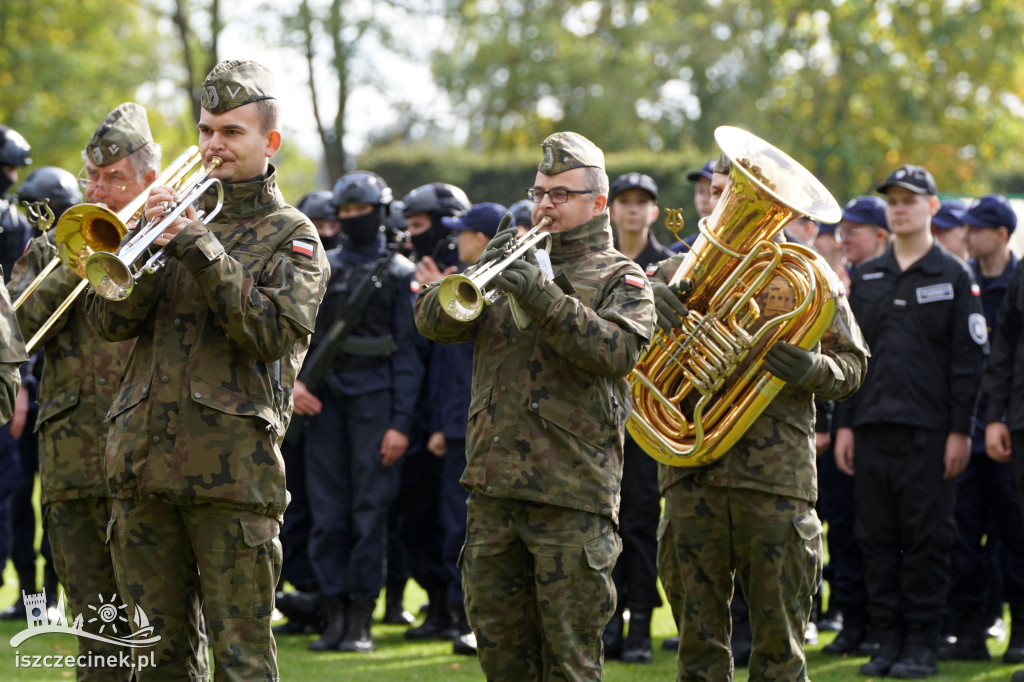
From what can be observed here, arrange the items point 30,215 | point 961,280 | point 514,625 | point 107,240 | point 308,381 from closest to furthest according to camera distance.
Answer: point 107,240 < point 514,625 < point 30,215 < point 961,280 < point 308,381

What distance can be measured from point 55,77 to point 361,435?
22545mm

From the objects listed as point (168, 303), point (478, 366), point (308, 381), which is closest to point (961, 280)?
point (478, 366)

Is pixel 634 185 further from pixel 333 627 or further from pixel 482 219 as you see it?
pixel 333 627

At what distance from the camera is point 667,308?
224 inches

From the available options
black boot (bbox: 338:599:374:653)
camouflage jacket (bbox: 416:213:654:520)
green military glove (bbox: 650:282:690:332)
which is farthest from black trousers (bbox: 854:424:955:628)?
black boot (bbox: 338:599:374:653)

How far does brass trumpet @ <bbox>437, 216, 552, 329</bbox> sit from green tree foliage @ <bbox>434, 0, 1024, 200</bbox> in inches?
810

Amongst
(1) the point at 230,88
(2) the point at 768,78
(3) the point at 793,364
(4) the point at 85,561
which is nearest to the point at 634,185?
(3) the point at 793,364

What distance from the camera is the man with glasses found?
4.88 meters

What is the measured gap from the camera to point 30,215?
6574 millimetres

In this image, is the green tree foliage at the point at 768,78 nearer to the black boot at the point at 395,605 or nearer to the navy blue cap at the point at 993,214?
the navy blue cap at the point at 993,214

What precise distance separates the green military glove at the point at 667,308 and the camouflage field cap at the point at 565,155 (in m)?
0.76

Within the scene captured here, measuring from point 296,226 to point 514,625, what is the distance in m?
1.76

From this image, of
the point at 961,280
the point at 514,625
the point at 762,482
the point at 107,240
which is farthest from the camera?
the point at 961,280

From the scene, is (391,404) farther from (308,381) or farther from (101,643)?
(101,643)
